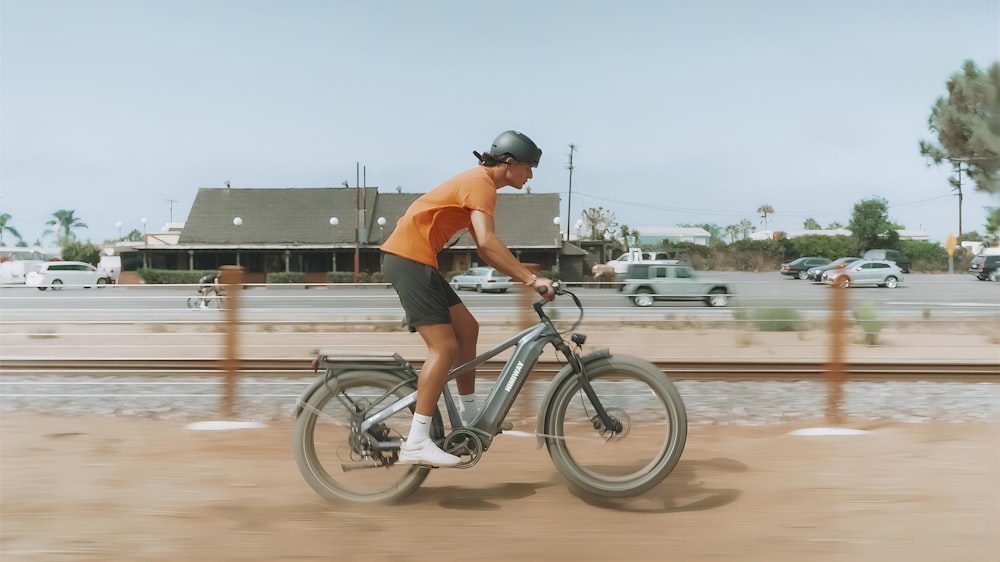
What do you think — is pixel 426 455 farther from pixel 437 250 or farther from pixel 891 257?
pixel 891 257

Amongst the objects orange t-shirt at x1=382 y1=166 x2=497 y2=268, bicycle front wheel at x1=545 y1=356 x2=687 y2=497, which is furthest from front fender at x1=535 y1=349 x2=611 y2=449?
orange t-shirt at x1=382 y1=166 x2=497 y2=268

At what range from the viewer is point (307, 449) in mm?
4105

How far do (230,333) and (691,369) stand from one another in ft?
14.8

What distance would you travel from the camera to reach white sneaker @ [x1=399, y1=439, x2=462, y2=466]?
13.0 ft

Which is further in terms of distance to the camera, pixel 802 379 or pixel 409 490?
pixel 802 379

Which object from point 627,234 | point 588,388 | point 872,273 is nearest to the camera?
point 588,388

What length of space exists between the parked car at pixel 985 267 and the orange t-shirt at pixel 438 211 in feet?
130

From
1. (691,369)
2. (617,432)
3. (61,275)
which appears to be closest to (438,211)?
(617,432)

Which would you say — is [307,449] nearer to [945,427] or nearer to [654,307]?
[945,427]

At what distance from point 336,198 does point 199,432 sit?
4748cm

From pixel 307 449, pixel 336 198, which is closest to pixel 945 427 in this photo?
pixel 307 449

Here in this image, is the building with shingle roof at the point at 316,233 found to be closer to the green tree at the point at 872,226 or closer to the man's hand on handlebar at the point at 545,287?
the green tree at the point at 872,226

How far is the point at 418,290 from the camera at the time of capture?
3867 mm

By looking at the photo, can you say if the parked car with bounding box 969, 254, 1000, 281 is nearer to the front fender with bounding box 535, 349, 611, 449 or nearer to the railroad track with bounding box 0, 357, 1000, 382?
the railroad track with bounding box 0, 357, 1000, 382
